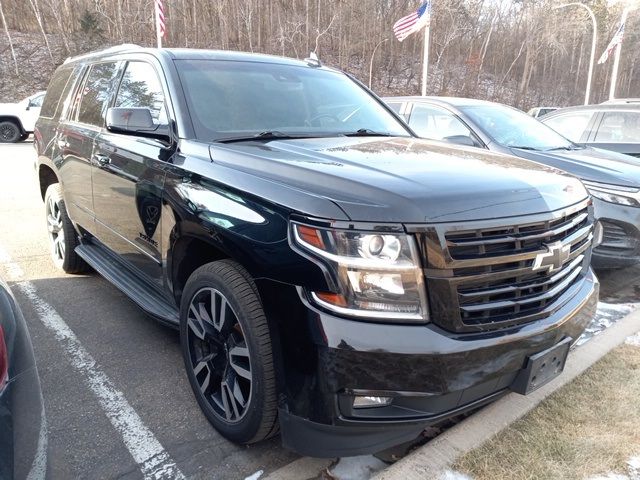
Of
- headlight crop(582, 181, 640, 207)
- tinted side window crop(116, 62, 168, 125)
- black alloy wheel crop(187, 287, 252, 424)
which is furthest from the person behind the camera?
headlight crop(582, 181, 640, 207)

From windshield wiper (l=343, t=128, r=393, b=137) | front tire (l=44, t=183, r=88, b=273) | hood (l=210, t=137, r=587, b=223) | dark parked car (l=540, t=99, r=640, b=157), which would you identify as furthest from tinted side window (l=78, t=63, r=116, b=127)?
dark parked car (l=540, t=99, r=640, b=157)

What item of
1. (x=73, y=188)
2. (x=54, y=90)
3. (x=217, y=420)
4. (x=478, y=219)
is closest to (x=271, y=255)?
(x=478, y=219)

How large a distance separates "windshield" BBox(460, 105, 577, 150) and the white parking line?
4.42 meters

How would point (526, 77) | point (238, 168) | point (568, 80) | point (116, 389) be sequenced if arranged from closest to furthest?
point (238, 168), point (116, 389), point (526, 77), point (568, 80)

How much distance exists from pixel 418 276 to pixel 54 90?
16.0 ft

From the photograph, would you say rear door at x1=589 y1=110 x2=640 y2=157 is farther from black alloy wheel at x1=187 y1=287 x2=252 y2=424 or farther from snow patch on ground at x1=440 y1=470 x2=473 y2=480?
black alloy wheel at x1=187 y1=287 x2=252 y2=424

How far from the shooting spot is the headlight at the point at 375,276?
1.84 m

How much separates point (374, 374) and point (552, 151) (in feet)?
14.6

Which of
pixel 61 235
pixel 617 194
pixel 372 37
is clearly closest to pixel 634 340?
pixel 617 194

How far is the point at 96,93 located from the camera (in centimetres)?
407

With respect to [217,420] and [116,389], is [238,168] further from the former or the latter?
[116,389]

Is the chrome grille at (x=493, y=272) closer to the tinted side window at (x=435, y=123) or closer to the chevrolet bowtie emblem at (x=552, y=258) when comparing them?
the chevrolet bowtie emblem at (x=552, y=258)

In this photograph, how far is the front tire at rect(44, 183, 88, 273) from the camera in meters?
4.61

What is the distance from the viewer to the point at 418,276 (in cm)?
185
